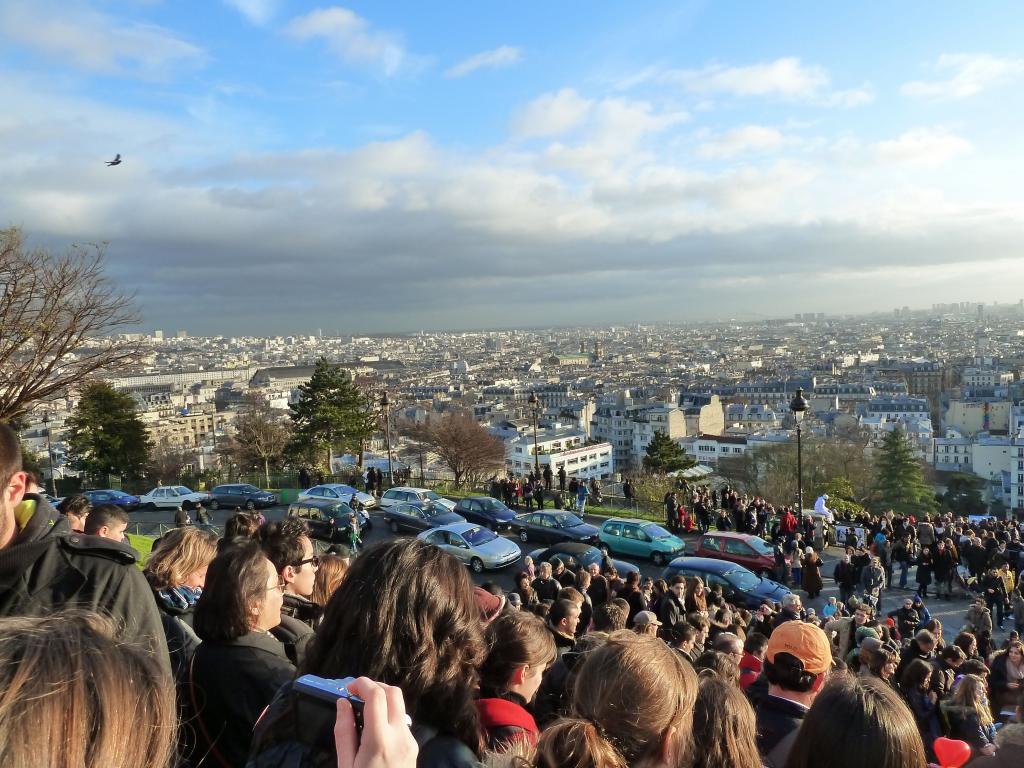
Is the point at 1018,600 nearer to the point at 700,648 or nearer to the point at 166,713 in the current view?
the point at 700,648

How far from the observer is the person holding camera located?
364cm

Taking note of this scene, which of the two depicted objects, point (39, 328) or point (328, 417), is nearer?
point (39, 328)

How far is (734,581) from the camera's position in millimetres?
12758

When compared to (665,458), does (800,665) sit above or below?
above

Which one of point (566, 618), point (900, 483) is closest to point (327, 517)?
point (566, 618)

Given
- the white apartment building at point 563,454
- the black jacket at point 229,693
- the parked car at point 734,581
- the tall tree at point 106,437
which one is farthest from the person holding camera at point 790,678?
the white apartment building at point 563,454

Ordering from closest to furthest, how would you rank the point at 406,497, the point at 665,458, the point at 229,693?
the point at 229,693, the point at 406,497, the point at 665,458

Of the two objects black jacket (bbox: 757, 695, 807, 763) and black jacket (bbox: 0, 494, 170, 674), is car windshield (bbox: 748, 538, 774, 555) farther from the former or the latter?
black jacket (bbox: 0, 494, 170, 674)

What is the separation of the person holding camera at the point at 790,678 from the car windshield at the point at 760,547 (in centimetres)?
1213

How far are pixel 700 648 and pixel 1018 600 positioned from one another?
797cm

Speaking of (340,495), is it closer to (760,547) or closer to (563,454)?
(760,547)

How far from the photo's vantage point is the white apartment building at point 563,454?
8206cm

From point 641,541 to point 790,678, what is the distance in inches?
525

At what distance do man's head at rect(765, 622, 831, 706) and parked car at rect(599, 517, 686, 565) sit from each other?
42.2 feet
